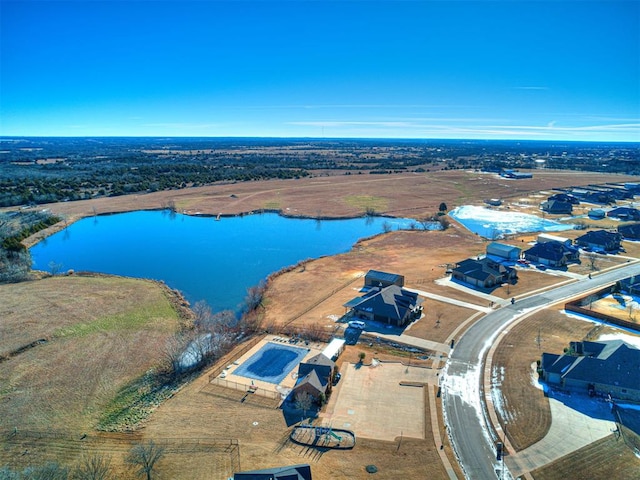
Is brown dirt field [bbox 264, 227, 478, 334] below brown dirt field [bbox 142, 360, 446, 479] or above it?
above

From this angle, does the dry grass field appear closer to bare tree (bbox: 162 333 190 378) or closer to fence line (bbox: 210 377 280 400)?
fence line (bbox: 210 377 280 400)

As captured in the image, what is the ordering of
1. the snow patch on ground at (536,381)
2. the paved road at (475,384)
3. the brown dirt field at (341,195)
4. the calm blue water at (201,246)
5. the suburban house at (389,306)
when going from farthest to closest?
the brown dirt field at (341,195) < the calm blue water at (201,246) < the suburban house at (389,306) < the snow patch on ground at (536,381) < the paved road at (475,384)

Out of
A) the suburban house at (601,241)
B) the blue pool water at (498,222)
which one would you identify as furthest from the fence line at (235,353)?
the suburban house at (601,241)

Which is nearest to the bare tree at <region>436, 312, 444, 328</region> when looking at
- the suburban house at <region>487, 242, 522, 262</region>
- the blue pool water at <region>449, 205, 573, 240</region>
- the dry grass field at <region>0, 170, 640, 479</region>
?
the dry grass field at <region>0, 170, 640, 479</region>

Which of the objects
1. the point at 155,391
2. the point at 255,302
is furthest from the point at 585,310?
the point at 155,391

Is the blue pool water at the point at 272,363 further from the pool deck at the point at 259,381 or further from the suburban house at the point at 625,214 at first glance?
the suburban house at the point at 625,214

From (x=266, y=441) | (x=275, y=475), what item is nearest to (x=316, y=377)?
(x=266, y=441)
